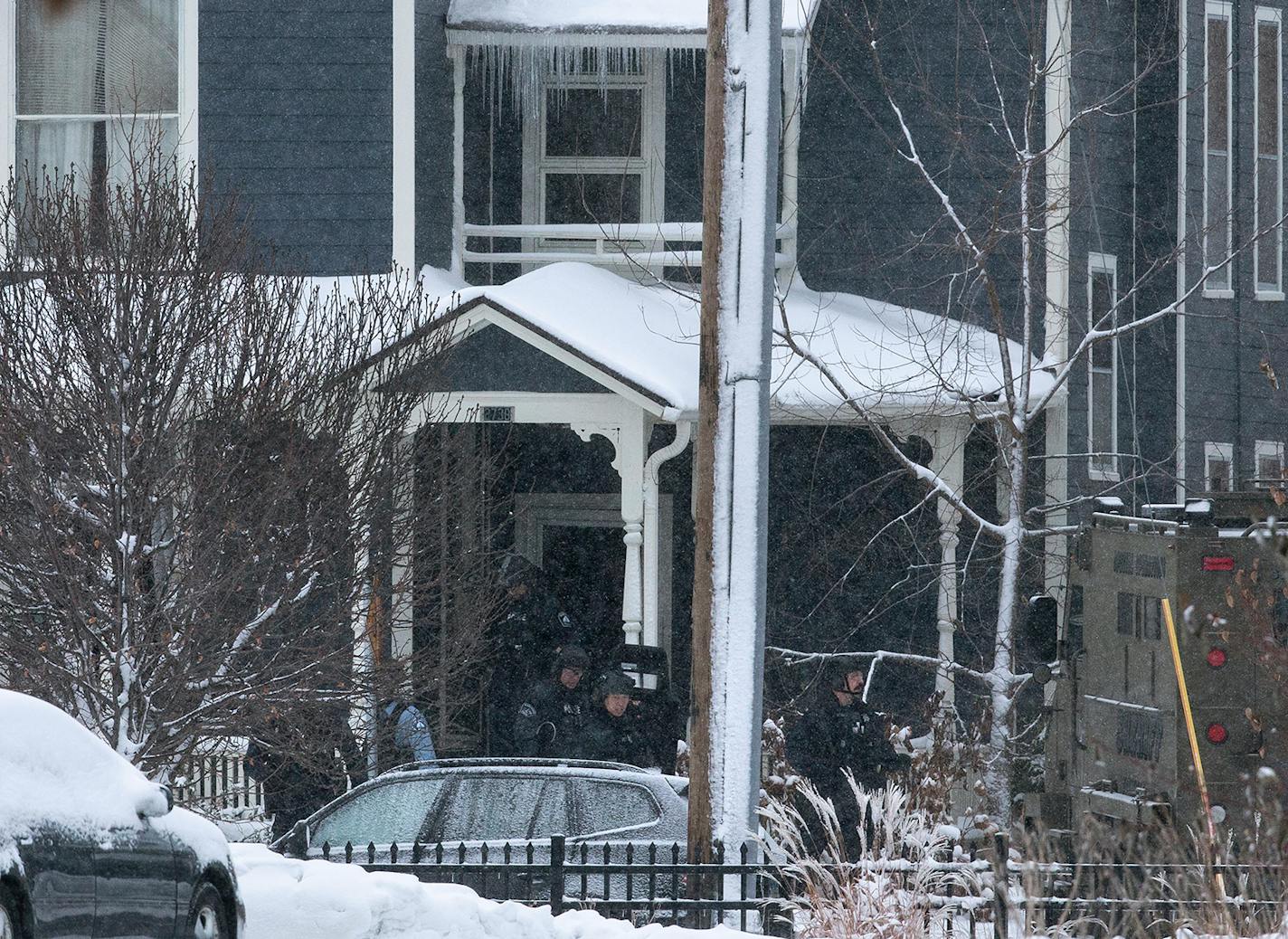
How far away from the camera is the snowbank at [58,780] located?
554 cm

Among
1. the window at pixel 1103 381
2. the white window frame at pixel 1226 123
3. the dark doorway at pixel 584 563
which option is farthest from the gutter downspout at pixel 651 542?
the white window frame at pixel 1226 123

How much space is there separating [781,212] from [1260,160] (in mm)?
5575

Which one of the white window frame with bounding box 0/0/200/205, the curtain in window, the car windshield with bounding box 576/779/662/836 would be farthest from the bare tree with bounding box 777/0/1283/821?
the curtain in window

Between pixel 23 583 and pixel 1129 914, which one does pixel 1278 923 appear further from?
pixel 23 583

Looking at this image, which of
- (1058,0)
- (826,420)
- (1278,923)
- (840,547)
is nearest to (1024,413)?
(826,420)

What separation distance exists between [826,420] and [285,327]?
204 inches

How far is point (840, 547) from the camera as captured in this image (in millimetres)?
17328

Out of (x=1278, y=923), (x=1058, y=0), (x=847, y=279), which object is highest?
(x=1058, y=0)

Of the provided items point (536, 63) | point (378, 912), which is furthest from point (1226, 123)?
point (378, 912)

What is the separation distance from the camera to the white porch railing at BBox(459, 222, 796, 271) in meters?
16.5

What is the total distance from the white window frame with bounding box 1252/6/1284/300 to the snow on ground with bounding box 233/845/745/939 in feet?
43.7

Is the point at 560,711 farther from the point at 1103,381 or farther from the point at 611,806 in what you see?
the point at 1103,381

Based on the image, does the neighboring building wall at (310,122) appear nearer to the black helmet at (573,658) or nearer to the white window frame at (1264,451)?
the black helmet at (573,658)

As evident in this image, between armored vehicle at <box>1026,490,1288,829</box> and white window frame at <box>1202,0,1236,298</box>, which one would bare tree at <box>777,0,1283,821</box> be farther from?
armored vehicle at <box>1026,490,1288,829</box>
